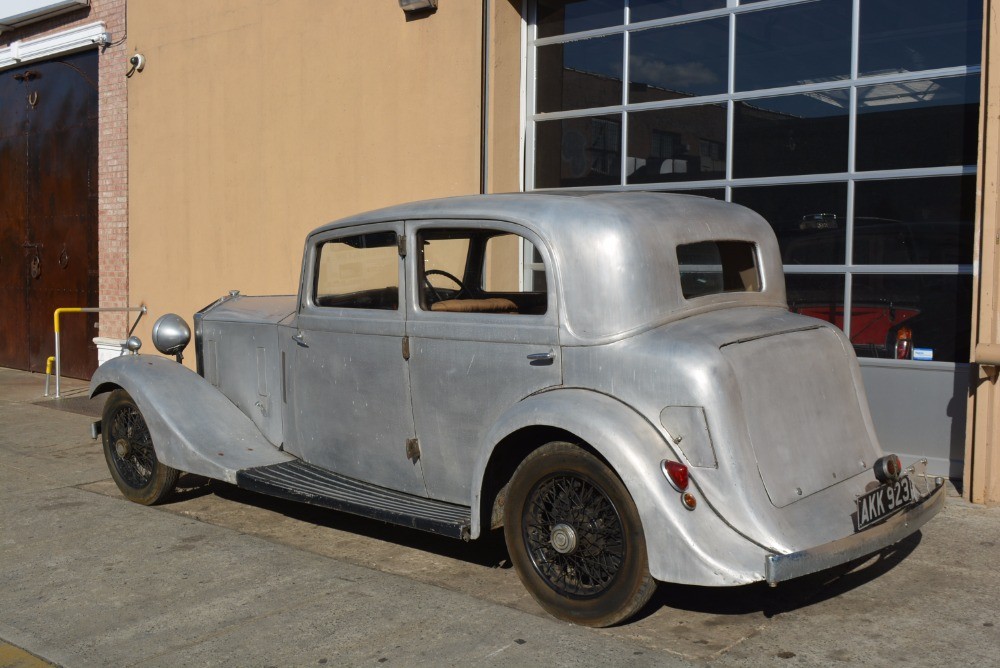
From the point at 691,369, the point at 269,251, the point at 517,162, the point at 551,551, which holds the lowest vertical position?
the point at 551,551

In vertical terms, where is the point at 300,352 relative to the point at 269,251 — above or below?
below

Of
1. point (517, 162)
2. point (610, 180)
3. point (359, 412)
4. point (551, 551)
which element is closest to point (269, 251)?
point (517, 162)

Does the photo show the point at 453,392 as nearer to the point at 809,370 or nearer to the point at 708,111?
the point at 809,370

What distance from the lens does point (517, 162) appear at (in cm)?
879

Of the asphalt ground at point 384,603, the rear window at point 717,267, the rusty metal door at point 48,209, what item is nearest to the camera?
the asphalt ground at point 384,603

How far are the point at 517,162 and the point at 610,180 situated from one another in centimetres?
90

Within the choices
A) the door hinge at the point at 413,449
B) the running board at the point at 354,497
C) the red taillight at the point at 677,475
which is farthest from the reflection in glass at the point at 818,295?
the red taillight at the point at 677,475

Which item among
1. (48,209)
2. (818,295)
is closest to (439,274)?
(818,295)

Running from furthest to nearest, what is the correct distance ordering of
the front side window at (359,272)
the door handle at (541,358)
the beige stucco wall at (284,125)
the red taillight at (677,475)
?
the beige stucco wall at (284,125), the front side window at (359,272), the door handle at (541,358), the red taillight at (677,475)

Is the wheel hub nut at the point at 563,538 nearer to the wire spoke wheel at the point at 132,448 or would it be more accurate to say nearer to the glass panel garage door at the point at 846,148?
the wire spoke wheel at the point at 132,448

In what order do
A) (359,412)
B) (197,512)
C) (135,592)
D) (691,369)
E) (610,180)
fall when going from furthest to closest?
(610,180) < (197,512) < (359,412) < (135,592) < (691,369)

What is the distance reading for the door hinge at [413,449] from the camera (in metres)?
→ 5.05

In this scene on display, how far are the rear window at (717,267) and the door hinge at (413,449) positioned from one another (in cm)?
151

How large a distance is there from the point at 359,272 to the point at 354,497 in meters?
1.22
